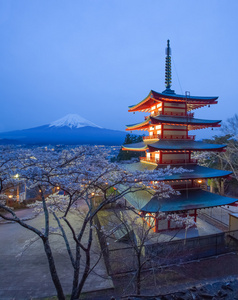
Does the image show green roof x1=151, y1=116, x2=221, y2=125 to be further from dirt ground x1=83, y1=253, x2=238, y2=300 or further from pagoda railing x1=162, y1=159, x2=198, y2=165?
dirt ground x1=83, y1=253, x2=238, y2=300

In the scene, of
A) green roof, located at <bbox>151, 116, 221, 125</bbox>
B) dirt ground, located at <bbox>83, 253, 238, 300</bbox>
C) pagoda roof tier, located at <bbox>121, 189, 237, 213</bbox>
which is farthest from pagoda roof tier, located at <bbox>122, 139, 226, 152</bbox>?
dirt ground, located at <bbox>83, 253, 238, 300</bbox>

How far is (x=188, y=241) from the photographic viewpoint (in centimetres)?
1012

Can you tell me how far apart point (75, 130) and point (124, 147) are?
721 inches

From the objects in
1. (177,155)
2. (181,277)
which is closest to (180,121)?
(177,155)

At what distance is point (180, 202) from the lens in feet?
34.5

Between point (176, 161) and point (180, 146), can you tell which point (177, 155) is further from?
point (180, 146)

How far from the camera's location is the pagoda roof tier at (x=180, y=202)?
32.1ft

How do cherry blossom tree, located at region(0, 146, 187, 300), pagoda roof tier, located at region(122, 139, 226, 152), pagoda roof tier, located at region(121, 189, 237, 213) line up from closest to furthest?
cherry blossom tree, located at region(0, 146, 187, 300), pagoda roof tier, located at region(121, 189, 237, 213), pagoda roof tier, located at region(122, 139, 226, 152)

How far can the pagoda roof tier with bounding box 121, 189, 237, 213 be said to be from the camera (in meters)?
9.78

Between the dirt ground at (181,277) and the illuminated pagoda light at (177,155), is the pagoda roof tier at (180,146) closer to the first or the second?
the illuminated pagoda light at (177,155)

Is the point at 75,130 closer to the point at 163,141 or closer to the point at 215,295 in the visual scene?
the point at 163,141

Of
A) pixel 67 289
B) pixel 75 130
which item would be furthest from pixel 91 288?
pixel 75 130

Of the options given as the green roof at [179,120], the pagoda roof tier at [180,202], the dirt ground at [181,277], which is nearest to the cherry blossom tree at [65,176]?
the dirt ground at [181,277]

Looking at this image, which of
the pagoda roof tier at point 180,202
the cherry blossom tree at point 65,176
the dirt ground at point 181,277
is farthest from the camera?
the pagoda roof tier at point 180,202
